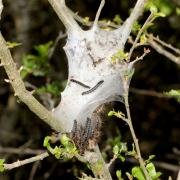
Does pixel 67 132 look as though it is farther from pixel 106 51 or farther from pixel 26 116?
pixel 26 116

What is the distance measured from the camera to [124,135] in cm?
557

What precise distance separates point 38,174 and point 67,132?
12.6ft

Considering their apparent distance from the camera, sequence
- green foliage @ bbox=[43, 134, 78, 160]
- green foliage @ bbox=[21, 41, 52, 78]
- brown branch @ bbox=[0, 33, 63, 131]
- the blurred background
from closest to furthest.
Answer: brown branch @ bbox=[0, 33, 63, 131] → green foliage @ bbox=[43, 134, 78, 160] → green foliage @ bbox=[21, 41, 52, 78] → the blurred background

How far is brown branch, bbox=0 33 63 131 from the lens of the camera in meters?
1.68

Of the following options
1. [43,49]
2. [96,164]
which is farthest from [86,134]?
[43,49]

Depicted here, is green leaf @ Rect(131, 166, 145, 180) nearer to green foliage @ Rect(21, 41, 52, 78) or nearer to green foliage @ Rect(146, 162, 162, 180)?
green foliage @ Rect(146, 162, 162, 180)

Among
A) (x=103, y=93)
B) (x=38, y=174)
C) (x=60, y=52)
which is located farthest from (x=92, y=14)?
(x=103, y=93)

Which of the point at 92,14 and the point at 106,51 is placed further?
the point at 92,14

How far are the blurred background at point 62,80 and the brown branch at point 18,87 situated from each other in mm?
2282

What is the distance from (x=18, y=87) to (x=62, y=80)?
277cm

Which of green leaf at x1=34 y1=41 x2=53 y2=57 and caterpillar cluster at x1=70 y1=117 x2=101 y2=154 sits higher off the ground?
caterpillar cluster at x1=70 y1=117 x2=101 y2=154

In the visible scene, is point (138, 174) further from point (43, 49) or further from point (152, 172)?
point (43, 49)

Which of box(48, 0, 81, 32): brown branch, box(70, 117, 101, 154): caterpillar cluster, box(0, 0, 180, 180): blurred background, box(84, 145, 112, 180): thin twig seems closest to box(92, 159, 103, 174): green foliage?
box(84, 145, 112, 180): thin twig

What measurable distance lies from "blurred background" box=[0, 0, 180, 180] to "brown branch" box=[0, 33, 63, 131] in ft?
7.49
